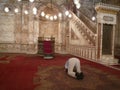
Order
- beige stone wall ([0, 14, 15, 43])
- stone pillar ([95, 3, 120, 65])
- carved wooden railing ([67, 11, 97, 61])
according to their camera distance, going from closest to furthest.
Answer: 1. stone pillar ([95, 3, 120, 65])
2. carved wooden railing ([67, 11, 97, 61])
3. beige stone wall ([0, 14, 15, 43])

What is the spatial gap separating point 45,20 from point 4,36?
4.12 metres

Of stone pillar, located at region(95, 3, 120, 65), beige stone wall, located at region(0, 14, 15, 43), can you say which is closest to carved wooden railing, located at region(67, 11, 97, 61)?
stone pillar, located at region(95, 3, 120, 65)

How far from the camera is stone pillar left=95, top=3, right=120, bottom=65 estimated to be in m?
6.92

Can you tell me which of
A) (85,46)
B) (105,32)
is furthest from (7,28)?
(105,32)

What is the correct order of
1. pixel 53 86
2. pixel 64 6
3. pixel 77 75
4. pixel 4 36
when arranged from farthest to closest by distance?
pixel 64 6
pixel 4 36
pixel 77 75
pixel 53 86

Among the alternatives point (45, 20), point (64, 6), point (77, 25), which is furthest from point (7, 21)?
point (77, 25)

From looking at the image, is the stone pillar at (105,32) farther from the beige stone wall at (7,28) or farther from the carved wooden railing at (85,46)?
the beige stone wall at (7,28)

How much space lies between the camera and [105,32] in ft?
23.6

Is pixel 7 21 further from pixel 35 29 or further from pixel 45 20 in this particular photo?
pixel 45 20

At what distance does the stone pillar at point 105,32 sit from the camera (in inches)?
273

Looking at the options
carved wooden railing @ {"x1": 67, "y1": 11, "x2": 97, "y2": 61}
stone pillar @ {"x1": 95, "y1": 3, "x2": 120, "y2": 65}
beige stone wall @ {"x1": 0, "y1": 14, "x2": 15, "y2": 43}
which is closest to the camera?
stone pillar @ {"x1": 95, "y1": 3, "x2": 120, "y2": 65}

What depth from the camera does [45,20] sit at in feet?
44.3

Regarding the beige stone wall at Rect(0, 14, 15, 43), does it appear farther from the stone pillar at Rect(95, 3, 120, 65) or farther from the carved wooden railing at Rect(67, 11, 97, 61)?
the stone pillar at Rect(95, 3, 120, 65)

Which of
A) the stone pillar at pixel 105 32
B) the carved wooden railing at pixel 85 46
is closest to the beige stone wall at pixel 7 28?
the carved wooden railing at pixel 85 46
